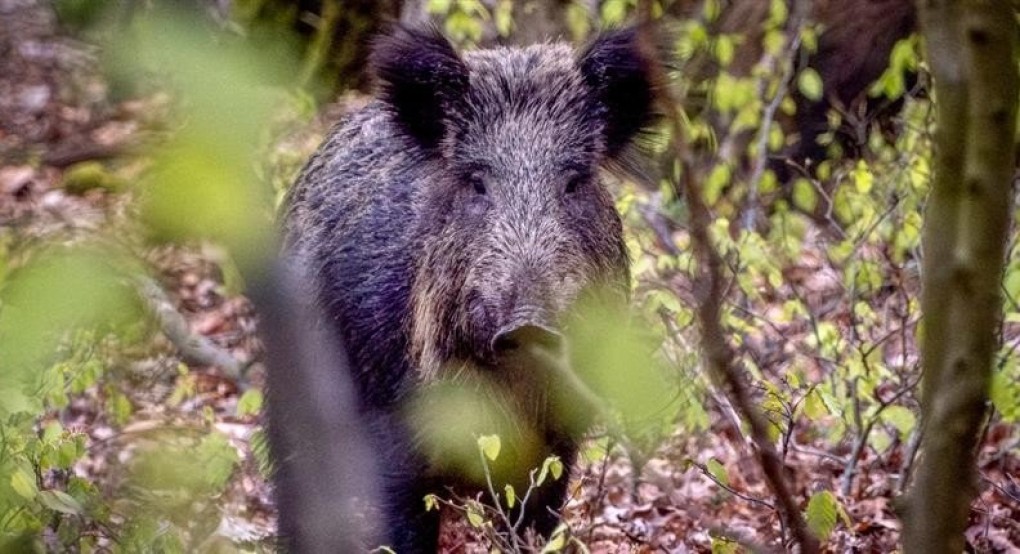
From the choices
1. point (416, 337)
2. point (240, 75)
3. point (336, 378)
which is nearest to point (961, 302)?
point (240, 75)

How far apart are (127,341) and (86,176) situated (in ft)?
1.08

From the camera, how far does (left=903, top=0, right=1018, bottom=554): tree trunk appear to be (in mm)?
1441

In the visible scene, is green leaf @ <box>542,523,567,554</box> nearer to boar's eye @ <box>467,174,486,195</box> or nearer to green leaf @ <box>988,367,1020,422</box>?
green leaf @ <box>988,367,1020,422</box>

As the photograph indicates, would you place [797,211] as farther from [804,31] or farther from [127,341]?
[127,341]

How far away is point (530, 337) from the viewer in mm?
3225

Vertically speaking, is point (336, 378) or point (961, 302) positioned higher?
point (961, 302)

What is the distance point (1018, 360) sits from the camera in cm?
420

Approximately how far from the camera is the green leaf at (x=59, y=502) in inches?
99.8

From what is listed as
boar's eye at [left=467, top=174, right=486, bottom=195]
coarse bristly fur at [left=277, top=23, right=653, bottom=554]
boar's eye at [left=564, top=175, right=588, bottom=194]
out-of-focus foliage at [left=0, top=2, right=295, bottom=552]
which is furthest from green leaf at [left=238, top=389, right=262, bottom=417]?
out-of-focus foliage at [left=0, top=2, right=295, bottom=552]

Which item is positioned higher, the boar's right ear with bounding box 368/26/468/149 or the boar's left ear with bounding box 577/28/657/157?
the boar's left ear with bounding box 577/28/657/157

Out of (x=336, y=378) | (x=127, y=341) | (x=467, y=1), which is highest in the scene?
(x=467, y=1)

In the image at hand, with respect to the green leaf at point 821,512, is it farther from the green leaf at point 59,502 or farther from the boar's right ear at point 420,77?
the boar's right ear at point 420,77

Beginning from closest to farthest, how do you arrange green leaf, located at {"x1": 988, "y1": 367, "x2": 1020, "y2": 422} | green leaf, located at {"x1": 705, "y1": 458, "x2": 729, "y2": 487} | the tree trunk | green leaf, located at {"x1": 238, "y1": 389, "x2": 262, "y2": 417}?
the tree trunk
green leaf, located at {"x1": 988, "y1": 367, "x2": 1020, "y2": 422}
green leaf, located at {"x1": 705, "y1": 458, "x2": 729, "y2": 487}
green leaf, located at {"x1": 238, "y1": 389, "x2": 262, "y2": 417}

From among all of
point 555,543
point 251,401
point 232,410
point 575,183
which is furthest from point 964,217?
point 232,410
